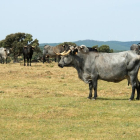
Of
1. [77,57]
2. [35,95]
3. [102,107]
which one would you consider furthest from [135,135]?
[35,95]

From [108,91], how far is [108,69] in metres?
4.31

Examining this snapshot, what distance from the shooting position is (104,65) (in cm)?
1483

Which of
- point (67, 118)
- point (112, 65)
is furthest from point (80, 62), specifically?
point (67, 118)

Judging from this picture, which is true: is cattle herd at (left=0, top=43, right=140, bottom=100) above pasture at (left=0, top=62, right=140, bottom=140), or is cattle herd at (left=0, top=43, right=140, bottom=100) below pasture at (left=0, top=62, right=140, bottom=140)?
above

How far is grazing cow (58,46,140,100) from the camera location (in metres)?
14.5

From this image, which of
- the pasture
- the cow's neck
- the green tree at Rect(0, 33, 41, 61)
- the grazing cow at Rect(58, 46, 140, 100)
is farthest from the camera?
the green tree at Rect(0, 33, 41, 61)

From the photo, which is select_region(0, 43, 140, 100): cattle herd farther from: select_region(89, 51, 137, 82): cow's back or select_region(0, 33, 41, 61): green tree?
select_region(0, 33, 41, 61): green tree

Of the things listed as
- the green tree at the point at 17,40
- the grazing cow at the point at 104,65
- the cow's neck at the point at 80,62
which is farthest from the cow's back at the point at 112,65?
the green tree at the point at 17,40

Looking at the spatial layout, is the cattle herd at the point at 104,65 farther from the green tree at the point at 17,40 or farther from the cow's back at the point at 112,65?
the green tree at the point at 17,40

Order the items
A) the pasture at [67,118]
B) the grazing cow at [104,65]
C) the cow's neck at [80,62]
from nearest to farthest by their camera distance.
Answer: the pasture at [67,118] < the grazing cow at [104,65] < the cow's neck at [80,62]

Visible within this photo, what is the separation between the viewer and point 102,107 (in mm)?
13125

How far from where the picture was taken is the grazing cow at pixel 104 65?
14.5 meters

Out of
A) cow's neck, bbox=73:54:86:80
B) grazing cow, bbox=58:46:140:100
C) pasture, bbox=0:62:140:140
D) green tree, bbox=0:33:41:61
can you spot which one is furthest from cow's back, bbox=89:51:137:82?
green tree, bbox=0:33:41:61

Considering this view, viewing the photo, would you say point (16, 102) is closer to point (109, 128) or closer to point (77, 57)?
point (77, 57)
